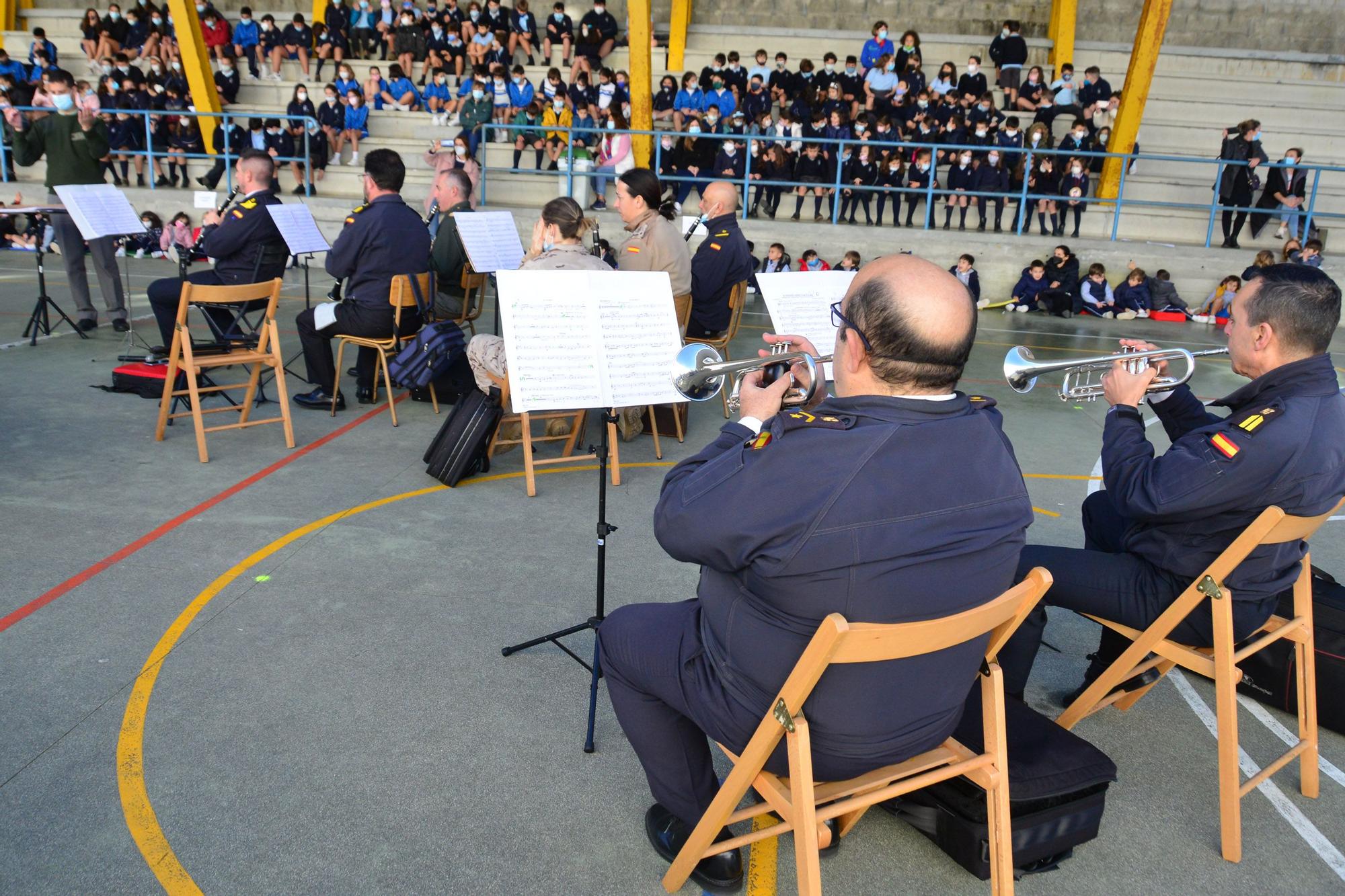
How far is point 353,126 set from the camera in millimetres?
15586

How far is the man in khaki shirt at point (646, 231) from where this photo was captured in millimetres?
5840

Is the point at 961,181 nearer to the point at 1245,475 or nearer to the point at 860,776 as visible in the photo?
the point at 1245,475

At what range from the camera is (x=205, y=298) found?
5039 mm

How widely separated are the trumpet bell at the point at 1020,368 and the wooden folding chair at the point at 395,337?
12.0 ft

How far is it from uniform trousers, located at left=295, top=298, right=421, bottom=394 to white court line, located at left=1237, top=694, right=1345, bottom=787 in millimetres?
4838

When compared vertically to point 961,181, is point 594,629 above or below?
below

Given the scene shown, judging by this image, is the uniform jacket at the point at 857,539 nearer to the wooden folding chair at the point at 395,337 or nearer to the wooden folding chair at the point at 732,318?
the wooden folding chair at the point at 395,337

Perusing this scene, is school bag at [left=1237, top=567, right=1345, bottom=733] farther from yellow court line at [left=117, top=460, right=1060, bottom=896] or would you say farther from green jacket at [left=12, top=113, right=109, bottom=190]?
green jacket at [left=12, top=113, right=109, bottom=190]

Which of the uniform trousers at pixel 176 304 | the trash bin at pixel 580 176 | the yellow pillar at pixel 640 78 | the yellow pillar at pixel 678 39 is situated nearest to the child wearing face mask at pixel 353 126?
the trash bin at pixel 580 176

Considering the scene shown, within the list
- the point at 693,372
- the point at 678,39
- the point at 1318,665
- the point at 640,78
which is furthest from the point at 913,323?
the point at 678,39

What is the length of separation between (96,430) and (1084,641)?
5.21 m

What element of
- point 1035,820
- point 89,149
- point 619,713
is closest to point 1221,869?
point 1035,820

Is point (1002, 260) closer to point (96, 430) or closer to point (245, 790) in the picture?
point (96, 430)

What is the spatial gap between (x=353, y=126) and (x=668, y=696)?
50.7ft
